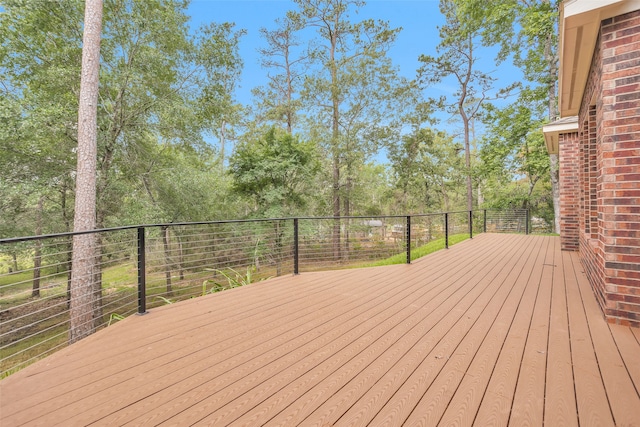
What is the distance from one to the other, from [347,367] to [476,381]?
26.5 inches

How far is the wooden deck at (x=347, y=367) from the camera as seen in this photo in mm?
1298

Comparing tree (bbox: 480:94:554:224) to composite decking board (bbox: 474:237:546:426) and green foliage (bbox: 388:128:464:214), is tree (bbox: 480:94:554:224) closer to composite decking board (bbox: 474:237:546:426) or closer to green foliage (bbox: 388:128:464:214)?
green foliage (bbox: 388:128:464:214)

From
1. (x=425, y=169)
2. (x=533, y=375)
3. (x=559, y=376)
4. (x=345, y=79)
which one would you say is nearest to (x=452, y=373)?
(x=533, y=375)

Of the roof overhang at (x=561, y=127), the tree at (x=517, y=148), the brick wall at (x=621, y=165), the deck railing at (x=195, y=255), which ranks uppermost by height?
the tree at (x=517, y=148)

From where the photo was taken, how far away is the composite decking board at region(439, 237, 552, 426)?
1271mm

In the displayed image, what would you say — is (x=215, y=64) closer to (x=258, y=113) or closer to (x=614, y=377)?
(x=258, y=113)

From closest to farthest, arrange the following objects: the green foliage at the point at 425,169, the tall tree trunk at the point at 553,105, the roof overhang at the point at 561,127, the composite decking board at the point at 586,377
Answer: the composite decking board at the point at 586,377, the roof overhang at the point at 561,127, the tall tree trunk at the point at 553,105, the green foliage at the point at 425,169

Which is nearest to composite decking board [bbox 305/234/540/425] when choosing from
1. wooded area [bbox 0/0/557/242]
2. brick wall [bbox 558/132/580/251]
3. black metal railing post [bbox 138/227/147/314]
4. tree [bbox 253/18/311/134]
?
black metal railing post [bbox 138/227/147/314]

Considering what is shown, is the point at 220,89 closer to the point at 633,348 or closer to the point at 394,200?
the point at 633,348

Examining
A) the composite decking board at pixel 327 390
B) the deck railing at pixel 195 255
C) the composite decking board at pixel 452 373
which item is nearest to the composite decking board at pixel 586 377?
the composite decking board at pixel 452 373

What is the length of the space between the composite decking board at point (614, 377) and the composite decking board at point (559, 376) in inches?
5.4

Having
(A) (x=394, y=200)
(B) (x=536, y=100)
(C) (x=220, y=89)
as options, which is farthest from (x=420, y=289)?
(A) (x=394, y=200)

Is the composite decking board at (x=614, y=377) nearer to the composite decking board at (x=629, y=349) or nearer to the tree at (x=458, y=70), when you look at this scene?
the composite decking board at (x=629, y=349)

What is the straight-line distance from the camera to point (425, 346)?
6.30 ft
